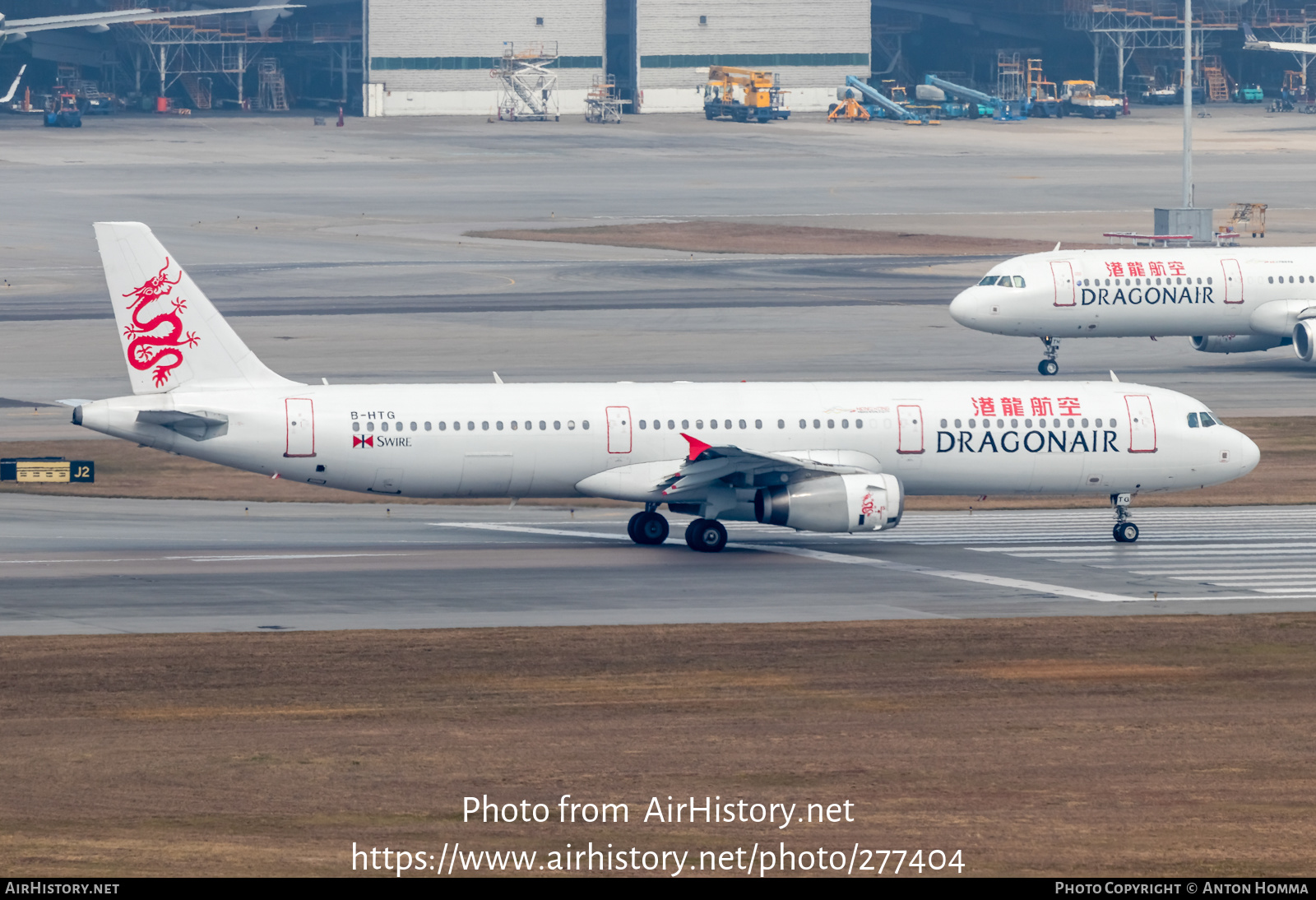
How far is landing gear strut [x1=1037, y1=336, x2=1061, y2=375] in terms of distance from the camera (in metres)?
78.8

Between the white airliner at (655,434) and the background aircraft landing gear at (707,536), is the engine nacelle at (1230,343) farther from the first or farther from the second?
the background aircraft landing gear at (707,536)

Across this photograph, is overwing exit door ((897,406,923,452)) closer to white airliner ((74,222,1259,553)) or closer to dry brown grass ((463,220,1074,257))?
white airliner ((74,222,1259,553))

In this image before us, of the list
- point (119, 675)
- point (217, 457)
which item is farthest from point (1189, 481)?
point (119, 675)

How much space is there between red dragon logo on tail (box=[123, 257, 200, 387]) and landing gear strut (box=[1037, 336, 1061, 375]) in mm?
41599

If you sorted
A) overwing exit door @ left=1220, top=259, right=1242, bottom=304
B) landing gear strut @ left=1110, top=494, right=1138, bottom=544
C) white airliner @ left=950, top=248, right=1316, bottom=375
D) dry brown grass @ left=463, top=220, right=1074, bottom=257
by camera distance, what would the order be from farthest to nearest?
1. dry brown grass @ left=463, top=220, right=1074, bottom=257
2. overwing exit door @ left=1220, top=259, right=1242, bottom=304
3. white airliner @ left=950, top=248, right=1316, bottom=375
4. landing gear strut @ left=1110, top=494, right=1138, bottom=544

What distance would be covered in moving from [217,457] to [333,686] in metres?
13.5

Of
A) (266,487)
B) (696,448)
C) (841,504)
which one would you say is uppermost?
(696,448)

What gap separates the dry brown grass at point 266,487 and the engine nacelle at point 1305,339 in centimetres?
1570

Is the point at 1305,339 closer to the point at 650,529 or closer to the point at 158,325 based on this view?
the point at 650,529

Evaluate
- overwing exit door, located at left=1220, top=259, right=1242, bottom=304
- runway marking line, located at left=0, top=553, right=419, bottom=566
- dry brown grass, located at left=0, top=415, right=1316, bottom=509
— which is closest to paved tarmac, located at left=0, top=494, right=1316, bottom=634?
runway marking line, located at left=0, top=553, right=419, bottom=566

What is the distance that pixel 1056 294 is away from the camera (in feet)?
260

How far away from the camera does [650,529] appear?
4919 cm

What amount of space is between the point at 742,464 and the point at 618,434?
3.16 metres

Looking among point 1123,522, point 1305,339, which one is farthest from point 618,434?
point 1305,339
